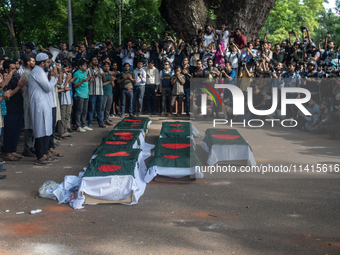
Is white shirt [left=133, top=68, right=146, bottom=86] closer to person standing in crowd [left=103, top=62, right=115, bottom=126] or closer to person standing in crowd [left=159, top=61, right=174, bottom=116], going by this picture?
person standing in crowd [left=159, top=61, right=174, bottom=116]

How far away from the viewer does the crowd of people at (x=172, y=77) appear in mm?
10773

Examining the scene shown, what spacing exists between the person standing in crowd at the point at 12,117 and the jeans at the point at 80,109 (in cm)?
295

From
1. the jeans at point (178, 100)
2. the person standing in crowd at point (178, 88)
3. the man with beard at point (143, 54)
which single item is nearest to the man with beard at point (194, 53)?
the person standing in crowd at point (178, 88)

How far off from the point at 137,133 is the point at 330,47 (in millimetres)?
9354

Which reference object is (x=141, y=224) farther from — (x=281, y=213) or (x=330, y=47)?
(x=330, y=47)

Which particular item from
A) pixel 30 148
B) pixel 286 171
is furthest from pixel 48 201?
pixel 286 171

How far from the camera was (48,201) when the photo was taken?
6.15 metres

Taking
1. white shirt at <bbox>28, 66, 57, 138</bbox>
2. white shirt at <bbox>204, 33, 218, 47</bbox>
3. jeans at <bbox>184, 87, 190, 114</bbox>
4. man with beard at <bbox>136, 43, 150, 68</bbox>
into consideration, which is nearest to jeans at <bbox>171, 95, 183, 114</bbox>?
jeans at <bbox>184, 87, 190, 114</bbox>

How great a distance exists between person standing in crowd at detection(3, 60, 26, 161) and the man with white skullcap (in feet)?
2.15

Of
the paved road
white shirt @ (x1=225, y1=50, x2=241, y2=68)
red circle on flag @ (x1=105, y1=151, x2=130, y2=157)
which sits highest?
white shirt @ (x1=225, y1=50, x2=241, y2=68)

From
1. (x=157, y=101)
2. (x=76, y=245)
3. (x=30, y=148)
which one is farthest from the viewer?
(x=157, y=101)

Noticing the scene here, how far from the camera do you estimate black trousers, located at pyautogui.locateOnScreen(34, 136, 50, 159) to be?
7856mm

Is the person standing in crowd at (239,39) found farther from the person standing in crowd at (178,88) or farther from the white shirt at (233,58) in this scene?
the person standing in crowd at (178,88)

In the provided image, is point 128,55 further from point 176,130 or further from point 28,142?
point 28,142
